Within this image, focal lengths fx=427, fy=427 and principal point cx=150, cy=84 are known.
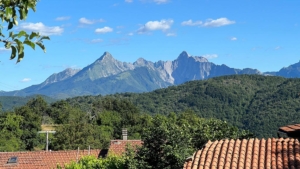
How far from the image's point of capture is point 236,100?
154250 mm

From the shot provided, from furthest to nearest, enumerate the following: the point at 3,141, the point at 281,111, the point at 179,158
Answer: the point at 281,111 → the point at 3,141 → the point at 179,158

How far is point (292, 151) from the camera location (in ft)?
38.2

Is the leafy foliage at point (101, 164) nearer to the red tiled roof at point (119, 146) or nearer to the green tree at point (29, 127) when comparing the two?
the red tiled roof at point (119, 146)

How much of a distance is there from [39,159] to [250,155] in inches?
764

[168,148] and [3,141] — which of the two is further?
[3,141]

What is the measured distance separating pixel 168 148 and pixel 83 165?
18.3 feet

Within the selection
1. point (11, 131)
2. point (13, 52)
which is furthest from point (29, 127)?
point (13, 52)

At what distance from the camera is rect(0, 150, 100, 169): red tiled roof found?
27.7m

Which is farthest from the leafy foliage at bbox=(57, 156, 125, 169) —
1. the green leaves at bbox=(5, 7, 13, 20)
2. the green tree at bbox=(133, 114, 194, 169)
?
the green leaves at bbox=(5, 7, 13, 20)

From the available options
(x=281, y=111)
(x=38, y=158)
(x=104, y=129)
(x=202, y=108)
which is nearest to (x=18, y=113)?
(x=104, y=129)

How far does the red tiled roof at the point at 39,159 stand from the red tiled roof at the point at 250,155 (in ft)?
55.3

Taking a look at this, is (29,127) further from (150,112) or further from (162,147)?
(150,112)

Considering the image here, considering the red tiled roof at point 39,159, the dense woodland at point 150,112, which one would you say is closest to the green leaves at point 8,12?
the dense woodland at point 150,112

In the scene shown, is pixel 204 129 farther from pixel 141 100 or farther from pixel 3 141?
pixel 141 100
